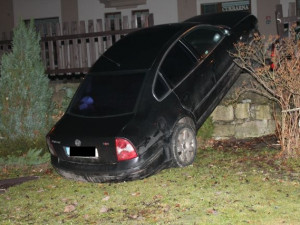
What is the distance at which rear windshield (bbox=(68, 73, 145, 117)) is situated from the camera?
6.11 metres

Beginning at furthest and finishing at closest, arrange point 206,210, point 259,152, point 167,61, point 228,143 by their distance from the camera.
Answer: point 228,143
point 259,152
point 167,61
point 206,210

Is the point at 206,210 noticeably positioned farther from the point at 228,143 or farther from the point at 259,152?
the point at 228,143

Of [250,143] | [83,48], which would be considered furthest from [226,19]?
[83,48]

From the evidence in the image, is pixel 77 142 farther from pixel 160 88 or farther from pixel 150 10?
pixel 150 10

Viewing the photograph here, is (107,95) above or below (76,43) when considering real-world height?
below

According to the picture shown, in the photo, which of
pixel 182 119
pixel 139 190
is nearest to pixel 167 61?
pixel 182 119

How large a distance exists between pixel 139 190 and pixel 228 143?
3023 mm

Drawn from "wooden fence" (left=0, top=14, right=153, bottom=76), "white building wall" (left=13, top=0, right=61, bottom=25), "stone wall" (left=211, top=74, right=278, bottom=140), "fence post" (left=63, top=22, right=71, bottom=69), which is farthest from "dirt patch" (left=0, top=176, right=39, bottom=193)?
"white building wall" (left=13, top=0, right=61, bottom=25)

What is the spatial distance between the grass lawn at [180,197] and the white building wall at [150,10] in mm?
9778

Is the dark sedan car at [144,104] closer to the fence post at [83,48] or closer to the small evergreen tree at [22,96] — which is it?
the small evergreen tree at [22,96]

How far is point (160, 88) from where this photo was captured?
622cm

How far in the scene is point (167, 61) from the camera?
21.4 ft

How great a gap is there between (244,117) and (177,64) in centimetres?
231

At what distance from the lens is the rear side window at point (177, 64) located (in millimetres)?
6402
